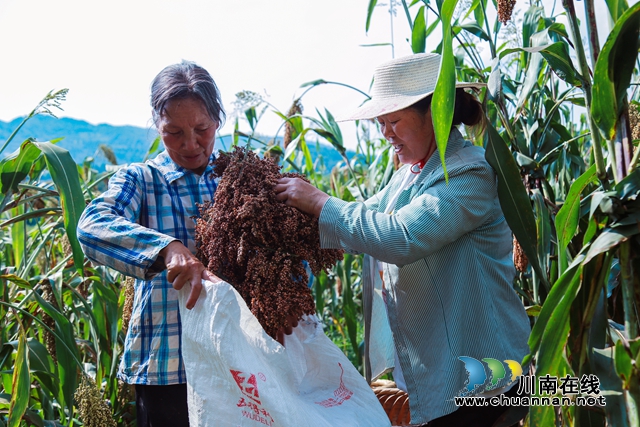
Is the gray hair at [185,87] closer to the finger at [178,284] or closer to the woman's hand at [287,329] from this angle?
the finger at [178,284]

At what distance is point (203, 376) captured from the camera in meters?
1.34

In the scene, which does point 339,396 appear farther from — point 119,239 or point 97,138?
point 97,138

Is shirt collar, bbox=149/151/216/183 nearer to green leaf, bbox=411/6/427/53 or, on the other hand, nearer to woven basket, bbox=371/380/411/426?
green leaf, bbox=411/6/427/53

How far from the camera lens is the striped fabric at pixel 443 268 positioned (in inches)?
58.7

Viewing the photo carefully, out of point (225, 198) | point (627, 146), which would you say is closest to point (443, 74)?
point (627, 146)

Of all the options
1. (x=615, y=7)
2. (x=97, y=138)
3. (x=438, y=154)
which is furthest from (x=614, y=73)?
(x=97, y=138)

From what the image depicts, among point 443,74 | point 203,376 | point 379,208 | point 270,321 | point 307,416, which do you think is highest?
point 443,74

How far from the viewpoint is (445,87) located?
1166 millimetres

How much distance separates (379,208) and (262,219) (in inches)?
23.6

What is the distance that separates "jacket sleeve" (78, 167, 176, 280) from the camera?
4.61 ft

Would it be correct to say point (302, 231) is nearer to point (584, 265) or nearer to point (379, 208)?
point (379, 208)

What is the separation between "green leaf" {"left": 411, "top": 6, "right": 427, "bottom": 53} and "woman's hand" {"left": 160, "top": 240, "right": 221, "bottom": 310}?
4.37ft

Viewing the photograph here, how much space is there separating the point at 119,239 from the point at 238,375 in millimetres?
449

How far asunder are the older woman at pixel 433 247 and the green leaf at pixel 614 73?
388 mm
